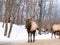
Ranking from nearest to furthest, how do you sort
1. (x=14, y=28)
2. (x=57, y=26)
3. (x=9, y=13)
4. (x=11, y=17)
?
(x=57, y=26) → (x=9, y=13) → (x=11, y=17) → (x=14, y=28)

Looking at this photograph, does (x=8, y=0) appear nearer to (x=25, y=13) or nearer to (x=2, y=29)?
(x=2, y=29)

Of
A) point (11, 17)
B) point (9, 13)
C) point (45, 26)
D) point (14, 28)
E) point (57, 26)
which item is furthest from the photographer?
point (45, 26)

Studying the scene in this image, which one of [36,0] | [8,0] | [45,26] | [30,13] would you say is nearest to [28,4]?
[36,0]

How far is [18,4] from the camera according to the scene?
22.5 metres

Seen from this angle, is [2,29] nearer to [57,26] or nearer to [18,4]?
[18,4]

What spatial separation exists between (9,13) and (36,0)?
24.5 ft

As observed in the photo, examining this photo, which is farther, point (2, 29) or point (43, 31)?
point (43, 31)

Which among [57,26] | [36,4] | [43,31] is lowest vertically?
[43,31]

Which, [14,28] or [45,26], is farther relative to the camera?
[45,26]

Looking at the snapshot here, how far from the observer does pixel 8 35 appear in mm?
21359

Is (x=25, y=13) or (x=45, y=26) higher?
(x=25, y=13)

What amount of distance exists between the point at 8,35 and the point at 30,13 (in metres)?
8.48

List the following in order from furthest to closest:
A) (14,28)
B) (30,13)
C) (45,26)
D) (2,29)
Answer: (45,26), (30,13), (14,28), (2,29)

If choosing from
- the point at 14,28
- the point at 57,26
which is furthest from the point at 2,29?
the point at 57,26
